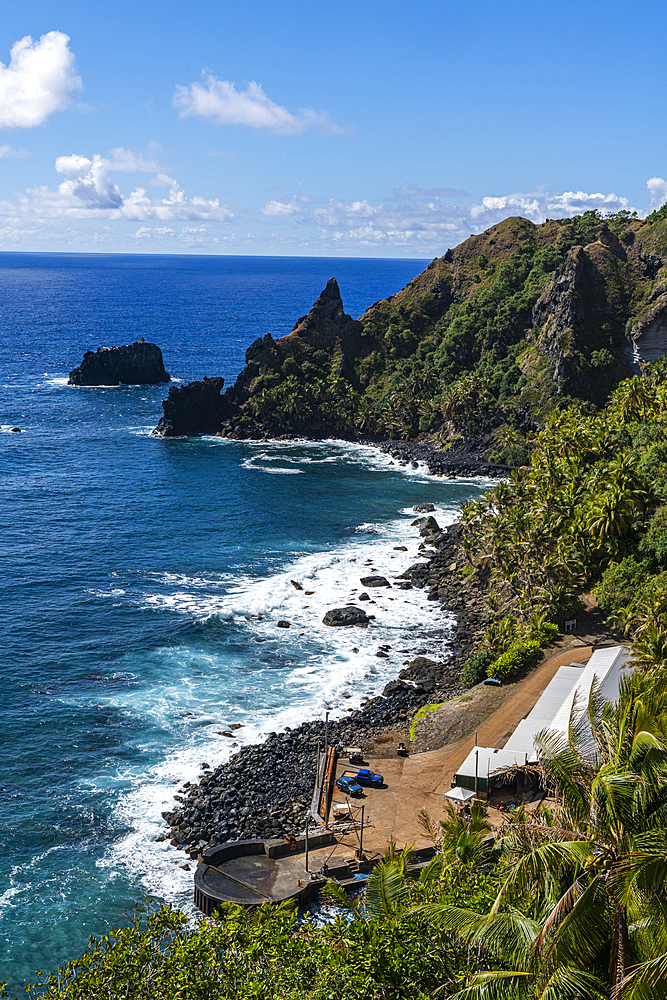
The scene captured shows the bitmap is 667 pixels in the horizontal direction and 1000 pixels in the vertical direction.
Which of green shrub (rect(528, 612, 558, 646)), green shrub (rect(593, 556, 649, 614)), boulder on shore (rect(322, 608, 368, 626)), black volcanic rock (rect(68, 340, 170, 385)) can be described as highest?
black volcanic rock (rect(68, 340, 170, 385))

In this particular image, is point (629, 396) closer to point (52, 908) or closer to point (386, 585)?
point (386, 585)

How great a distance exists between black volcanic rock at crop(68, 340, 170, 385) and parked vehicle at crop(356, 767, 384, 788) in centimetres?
15349

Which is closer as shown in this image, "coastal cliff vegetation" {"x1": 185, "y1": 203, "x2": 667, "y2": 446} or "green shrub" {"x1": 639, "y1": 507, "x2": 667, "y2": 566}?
"green shrub" {"x1": 639, "y1": 507, "x2": 667, "y2": 566}

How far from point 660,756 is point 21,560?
261 feet

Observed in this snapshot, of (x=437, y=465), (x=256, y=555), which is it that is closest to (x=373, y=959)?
(x=256, y=555)

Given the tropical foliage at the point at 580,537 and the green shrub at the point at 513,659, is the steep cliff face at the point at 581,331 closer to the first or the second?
the tropical foliage at the point at 580,537

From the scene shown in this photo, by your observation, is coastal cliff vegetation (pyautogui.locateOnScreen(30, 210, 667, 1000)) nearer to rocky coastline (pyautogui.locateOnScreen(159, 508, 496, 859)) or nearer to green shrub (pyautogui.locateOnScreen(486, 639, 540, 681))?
green shrub (pyautogui.locateOnScreen(486, 639, 540, 681))

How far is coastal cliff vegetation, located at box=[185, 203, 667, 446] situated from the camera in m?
134

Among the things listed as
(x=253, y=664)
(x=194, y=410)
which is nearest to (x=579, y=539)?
(x=253, y=664)

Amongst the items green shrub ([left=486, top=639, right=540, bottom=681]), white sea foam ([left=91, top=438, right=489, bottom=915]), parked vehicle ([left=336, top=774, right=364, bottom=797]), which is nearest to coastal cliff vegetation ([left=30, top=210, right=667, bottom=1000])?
green shrub ([left=486, top=639, right=540, bottom=681])

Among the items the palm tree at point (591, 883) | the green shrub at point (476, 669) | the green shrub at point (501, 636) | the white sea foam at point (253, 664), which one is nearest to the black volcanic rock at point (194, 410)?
the white sea foam at point (253, 664)

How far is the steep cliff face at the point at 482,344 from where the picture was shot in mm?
134000

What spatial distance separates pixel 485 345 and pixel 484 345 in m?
0.29

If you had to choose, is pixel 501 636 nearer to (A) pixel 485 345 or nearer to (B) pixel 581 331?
(B) pixel 581 331
